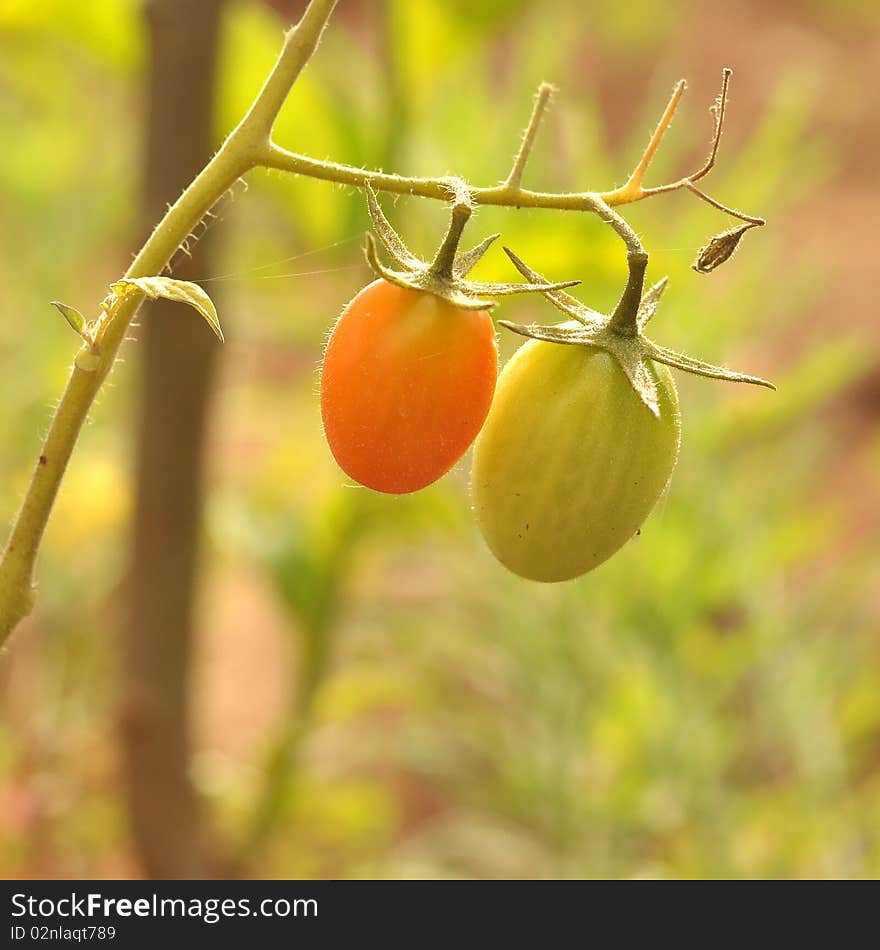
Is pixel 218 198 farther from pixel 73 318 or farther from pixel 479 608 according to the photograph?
pixel 479 608

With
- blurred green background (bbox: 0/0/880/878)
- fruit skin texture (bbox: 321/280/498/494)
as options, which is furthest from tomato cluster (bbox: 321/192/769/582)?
blurred green background (bbox: 0/0/880/878)

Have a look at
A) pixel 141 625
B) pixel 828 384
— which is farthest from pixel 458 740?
pixel 828 384

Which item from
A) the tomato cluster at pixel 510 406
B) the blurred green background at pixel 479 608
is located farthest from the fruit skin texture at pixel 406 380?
the blurred green background at pixel 479 608

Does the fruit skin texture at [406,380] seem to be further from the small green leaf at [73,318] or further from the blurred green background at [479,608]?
the blurred green background at [479,608]

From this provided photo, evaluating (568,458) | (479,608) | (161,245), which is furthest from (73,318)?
(479,608)

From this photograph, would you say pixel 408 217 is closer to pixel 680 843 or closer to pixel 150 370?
pixel 150 370
